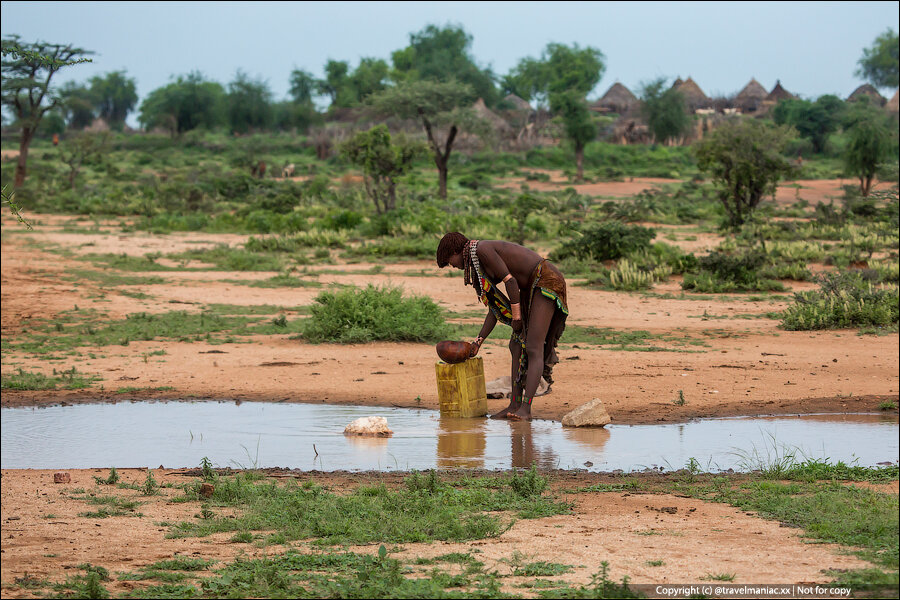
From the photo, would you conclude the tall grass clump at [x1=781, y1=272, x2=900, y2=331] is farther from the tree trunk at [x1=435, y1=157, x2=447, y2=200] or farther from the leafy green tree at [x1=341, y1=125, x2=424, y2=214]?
the tree trunk at [x1=435, y1=157, x2=447, y2=200]

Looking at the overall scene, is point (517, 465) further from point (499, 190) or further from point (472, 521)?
point (499, 190)

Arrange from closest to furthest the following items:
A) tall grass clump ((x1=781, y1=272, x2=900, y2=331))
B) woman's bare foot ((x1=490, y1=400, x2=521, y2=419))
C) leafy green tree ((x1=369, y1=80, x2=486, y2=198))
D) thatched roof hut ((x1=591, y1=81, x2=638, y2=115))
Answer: woman's bare foot ((x1=490, y1=400, x2=521, y2=419)) → tall grass clump ((x1=781, y1=272, x2=900, y2=331)) → leafy green tree ((x1=369, y1=80, x2=486, y2=198)) → thatched roof hut ((x1=591, y1=81, x2=638, y2=115))

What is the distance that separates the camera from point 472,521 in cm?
498

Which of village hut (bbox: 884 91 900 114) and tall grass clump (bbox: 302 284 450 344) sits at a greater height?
village hut (bbox: 884 91 900 114)

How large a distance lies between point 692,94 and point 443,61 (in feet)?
65.3

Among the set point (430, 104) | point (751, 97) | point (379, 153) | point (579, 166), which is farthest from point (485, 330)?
point (751, 97)

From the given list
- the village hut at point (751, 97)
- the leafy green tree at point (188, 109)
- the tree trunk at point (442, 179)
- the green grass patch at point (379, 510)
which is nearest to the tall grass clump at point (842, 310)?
the green grass patch at point (379, 510)

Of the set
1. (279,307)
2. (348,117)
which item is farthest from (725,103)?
(279,307)

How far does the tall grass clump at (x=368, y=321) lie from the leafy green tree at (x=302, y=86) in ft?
244

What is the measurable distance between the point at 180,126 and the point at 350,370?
185 ft

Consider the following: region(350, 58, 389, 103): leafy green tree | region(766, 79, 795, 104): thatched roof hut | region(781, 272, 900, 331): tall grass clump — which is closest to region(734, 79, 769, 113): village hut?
region(766, 79, 795, 104): thatched roof hut

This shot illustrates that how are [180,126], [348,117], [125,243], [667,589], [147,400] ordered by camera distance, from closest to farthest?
[667,589], [147,400], [125,243], [180,126], [348,117]

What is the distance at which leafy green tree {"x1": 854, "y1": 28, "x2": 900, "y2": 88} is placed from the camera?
81.4 metres

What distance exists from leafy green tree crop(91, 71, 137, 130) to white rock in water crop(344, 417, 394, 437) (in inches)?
3251
